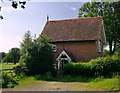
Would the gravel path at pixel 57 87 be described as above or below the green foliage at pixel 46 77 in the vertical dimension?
below

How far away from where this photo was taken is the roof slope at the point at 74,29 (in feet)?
146

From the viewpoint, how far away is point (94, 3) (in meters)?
65.9

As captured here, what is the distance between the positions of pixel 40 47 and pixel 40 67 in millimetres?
2589

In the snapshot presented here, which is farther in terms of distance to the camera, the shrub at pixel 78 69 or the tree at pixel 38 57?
the tree at pixel 38 57

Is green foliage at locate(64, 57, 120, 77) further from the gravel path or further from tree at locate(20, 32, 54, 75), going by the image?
the gravel path

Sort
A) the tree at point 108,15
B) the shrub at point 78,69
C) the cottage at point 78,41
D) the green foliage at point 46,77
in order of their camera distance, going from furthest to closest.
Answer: the tree at point 108,15 < the cottage at point 78,41 < the shrub at point 78,69 < the green foliage at point 46,77

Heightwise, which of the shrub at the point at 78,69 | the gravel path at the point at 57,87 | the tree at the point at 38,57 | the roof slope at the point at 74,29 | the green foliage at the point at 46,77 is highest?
the roof slope at the point at 74,29

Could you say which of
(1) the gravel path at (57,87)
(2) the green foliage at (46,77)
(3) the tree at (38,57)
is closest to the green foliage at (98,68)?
(3) the tree at (38,57)

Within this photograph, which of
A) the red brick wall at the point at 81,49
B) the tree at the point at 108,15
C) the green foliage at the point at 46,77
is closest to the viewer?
the green foliage at the point at 46,77

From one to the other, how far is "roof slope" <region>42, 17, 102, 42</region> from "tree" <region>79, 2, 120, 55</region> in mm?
15159

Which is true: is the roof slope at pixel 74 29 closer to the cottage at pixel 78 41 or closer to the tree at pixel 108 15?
the cottage at pixel 78 41

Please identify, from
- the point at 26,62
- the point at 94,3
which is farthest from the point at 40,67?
the point at 94,3

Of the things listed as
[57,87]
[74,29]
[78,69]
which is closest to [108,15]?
[74,29]

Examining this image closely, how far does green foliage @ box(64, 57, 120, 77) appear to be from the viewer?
32.3m
